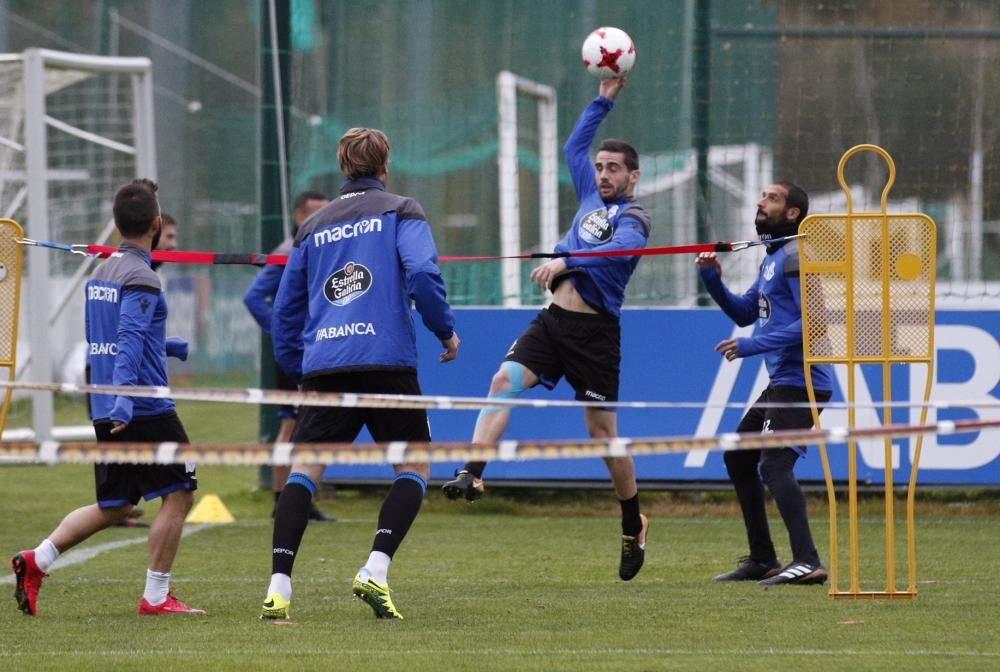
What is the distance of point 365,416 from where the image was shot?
6945mm

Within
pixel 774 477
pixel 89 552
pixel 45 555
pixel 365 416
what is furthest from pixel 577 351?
pixel 89 552

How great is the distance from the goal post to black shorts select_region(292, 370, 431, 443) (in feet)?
23.8

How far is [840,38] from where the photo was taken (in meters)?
12.3

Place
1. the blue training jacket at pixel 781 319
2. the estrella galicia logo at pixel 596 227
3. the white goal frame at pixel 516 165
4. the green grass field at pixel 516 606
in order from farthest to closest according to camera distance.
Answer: the white goal frame at pixel 516 165
the estrella galicia logo at pixel 596 227
the blue training jacket at pixel 781 319
the green grass field at pixel 516 606

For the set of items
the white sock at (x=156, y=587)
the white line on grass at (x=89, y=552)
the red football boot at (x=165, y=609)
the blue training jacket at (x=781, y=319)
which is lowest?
the white line on grass at (x=89, y=552)

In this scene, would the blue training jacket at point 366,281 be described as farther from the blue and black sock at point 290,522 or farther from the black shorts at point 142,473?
→ the black shorts at point 142,473

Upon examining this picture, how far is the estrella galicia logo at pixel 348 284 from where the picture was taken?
22.5ft

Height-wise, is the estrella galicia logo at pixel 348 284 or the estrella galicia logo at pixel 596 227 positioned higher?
the estrella galicia logo at pixel 596 227

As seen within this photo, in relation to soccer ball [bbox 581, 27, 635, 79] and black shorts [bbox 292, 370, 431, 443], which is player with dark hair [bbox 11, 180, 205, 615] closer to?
black shorts [bbox 292, 370, 431, 443]

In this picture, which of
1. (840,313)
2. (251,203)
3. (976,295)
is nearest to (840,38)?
(976,295)

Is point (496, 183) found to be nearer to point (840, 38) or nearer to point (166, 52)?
point (840, 38)

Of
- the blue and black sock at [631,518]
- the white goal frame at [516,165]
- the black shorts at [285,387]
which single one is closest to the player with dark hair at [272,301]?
the black shorts at [285,387]

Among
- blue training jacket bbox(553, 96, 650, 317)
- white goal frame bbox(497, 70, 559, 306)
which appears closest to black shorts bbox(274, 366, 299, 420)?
white goal frame bbox(497, 70, 559, 306)

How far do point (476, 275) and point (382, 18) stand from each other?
2247 mm
